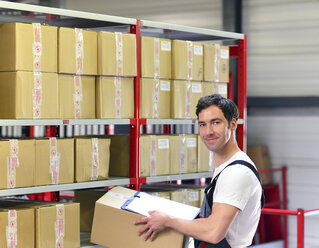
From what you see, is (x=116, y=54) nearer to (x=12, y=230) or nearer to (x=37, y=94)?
(x=37, y=94)

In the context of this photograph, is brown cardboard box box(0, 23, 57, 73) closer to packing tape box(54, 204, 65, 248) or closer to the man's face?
packing tape box(54, 204, 65, 248)

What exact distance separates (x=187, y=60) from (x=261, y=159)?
4.58 metres

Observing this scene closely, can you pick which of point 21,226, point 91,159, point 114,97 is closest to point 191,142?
point 114,97

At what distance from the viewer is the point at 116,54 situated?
14.9 feet

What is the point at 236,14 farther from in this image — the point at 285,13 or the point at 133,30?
the point at 133,30

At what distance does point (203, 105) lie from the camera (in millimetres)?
3443

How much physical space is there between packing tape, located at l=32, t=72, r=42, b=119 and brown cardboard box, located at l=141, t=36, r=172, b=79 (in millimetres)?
915

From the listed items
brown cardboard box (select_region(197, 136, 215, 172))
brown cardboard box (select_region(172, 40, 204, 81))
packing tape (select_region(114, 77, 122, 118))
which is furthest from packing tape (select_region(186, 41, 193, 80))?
packing tape (select_region(114, 77, 122, 118))

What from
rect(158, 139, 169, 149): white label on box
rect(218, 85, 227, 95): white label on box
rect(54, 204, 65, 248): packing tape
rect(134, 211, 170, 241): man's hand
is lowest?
rect(54, 204, 65, 248): packing tape

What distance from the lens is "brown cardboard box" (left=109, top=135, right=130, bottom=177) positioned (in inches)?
189

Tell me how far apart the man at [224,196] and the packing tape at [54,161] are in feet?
3.10

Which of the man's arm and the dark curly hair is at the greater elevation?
the dark curly hair

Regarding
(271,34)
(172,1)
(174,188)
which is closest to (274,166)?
(271,34)

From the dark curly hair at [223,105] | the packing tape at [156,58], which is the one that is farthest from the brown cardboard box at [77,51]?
the dark curly hair at [223,105]
